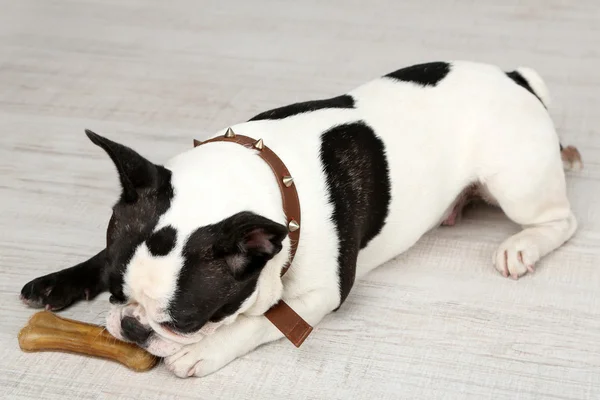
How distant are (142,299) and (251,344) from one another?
1.29 feet

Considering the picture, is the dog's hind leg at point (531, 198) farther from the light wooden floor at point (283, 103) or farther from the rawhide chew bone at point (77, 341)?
the rawhide chew bone at point (77, 341)

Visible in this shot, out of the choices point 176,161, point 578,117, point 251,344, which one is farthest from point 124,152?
point 578,117

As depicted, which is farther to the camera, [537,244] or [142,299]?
[537,244]

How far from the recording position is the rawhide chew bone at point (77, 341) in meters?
2.37

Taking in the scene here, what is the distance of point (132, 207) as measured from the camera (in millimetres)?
2148

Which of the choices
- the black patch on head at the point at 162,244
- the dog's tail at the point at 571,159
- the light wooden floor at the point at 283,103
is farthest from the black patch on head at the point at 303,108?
the dog's tail at the point at 571,159

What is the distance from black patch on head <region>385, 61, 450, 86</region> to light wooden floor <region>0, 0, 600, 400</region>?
0.48m

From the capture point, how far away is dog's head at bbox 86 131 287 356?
6.76 ft

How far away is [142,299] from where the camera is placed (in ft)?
6.94

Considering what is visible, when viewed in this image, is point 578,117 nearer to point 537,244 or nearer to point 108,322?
Result: point 537,244

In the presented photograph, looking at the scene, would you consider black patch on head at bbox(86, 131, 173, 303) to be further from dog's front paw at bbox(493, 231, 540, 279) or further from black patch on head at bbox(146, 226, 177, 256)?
dog's front paw at bbox(493, 231, 540, 279)

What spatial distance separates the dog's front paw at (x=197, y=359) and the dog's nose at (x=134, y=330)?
0.43 ft

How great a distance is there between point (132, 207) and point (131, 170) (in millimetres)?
86

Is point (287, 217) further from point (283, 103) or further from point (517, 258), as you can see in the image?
point (283, 103)
